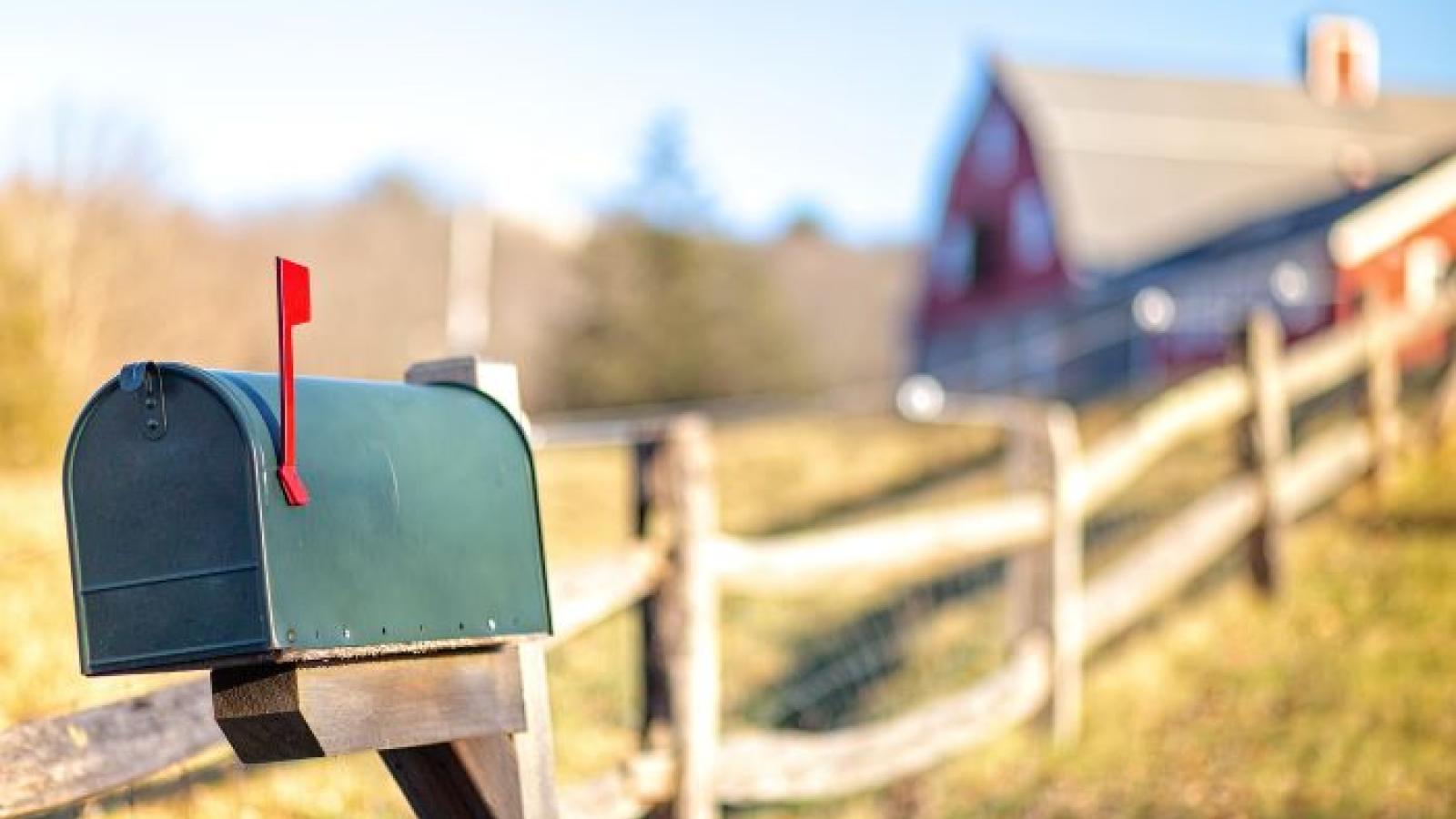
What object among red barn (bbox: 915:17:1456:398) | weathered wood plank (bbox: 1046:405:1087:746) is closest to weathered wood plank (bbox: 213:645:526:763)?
weathered wood plank (bbox: 1046:405:1087:746)

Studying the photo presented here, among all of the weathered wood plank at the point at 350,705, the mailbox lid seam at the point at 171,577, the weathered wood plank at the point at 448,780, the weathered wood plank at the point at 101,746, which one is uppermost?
the mailbox lid seam at the point at 171,577

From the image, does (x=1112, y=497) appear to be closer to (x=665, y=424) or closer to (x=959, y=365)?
(x=665, y=424)

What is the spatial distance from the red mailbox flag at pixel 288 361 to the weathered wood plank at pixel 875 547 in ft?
11.1

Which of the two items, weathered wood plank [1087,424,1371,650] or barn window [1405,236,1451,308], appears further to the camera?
barn window [1405,236,1451,308]

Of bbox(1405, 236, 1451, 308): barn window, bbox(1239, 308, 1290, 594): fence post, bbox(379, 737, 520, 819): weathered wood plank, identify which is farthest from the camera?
bbox(1405, 236, 1451, 308): barn window

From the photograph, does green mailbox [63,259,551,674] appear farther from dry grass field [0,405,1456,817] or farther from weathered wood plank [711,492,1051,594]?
weathered wood plank [711,492,1051,594]

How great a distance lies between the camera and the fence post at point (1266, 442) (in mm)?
11102

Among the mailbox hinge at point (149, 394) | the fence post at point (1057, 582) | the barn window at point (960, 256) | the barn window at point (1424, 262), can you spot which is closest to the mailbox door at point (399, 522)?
the mailbox hinge at point (149, 394)

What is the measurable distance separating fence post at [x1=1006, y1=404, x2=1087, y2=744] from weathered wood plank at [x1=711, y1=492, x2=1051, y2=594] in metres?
0.10

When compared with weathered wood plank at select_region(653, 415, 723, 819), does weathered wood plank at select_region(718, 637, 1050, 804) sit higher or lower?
lower

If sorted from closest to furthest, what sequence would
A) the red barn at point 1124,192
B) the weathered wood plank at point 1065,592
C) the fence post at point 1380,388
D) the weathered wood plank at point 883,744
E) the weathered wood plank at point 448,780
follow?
1. the weathered wood plank at point 448,780
2. the weathered wood plank at point 883,744
3. the weathered wood plank at point 1065,592
4. the fence post at point 1380,388
5. the red barn at point 1124,192

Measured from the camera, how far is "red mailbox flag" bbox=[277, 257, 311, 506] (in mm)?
3352

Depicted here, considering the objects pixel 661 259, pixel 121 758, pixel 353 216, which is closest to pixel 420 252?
pixel 353 216

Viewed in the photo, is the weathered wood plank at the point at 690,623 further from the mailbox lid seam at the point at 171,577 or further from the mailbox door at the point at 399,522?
the mailbox lid seam at the point at 171,577
